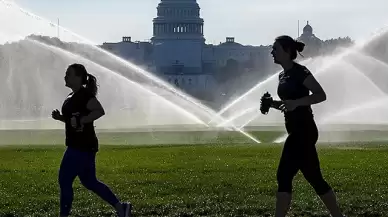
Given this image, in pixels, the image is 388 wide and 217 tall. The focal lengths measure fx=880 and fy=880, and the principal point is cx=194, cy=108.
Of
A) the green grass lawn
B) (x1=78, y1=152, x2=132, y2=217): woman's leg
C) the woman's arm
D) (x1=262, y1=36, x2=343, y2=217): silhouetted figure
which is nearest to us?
(x1=262, y1=36, x2=343, y2=217): silhouetted figure

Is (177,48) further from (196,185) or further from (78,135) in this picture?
(78,135)

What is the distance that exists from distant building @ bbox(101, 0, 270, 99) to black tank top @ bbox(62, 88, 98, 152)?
150830 millimetres

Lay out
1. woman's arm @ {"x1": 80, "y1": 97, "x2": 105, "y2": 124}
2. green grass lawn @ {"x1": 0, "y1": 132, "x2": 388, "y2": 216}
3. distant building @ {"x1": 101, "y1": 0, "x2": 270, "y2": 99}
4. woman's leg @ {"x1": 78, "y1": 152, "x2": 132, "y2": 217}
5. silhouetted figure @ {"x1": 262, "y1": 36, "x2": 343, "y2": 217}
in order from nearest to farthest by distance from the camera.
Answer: silhouetted figure @ {"x1": 262, "y1": 36, "x2": 343, "y2": 217} → woman's arm @ {"x1": 80, "y1": 97, "x2": 105, "y2": 124} → woman's leg @ {"x1": 78, "y1": 152, "x2": 132, "y2": 217} → green grass lawn @ {"x1": 0, "y1": 132, "x2": 388, "y2": 216} → distant building @ {"x1": 101, "y1": 0, "x2": 270, "y2": 99}

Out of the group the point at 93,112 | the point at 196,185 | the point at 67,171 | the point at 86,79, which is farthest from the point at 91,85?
the point at 196,185

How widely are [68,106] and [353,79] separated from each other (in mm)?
48924

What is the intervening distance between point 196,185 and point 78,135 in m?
3.67

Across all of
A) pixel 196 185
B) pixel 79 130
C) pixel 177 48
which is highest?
pixel 177 48

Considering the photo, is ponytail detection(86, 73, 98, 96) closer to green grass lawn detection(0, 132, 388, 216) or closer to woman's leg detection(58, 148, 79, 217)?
woman's leg detection(58, 148, 79, 217)

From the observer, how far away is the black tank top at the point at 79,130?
867 cm

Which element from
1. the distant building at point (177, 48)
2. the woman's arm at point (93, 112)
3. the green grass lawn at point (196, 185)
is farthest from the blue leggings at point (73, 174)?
the distant building at point (177, 48)

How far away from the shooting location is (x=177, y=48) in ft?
549

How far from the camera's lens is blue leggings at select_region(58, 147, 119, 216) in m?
8.69

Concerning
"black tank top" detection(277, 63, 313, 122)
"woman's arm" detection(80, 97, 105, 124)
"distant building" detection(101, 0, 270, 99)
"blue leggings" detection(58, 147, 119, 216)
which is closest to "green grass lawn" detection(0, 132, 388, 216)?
"blue leggings" detection(58, 147, 119, 216)

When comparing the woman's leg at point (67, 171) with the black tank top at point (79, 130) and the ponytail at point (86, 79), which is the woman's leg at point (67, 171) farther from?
the ponytail at point (86, 79)
